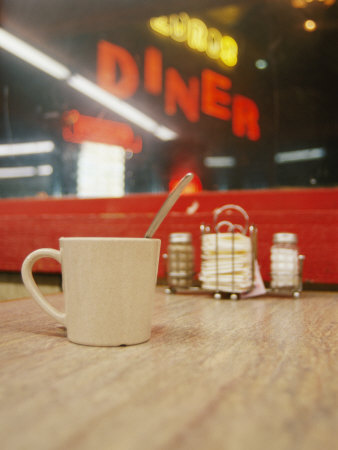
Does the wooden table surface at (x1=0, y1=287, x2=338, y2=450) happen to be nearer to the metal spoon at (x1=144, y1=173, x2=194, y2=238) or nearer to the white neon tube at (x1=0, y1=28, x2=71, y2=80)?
the metal spoon at (x1=144, y1=173, x2=194, y2=238)

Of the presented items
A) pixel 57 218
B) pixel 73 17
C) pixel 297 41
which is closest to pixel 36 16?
pixel 73 17

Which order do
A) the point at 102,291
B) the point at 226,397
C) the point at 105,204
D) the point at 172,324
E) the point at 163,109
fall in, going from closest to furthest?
the point at 226,397 → the point at 102,291 → the point at 172,324 → the point at 105,204 → the point at 163,109

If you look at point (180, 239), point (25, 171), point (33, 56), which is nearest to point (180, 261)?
point (180, 239)

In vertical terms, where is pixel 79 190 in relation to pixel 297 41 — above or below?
below

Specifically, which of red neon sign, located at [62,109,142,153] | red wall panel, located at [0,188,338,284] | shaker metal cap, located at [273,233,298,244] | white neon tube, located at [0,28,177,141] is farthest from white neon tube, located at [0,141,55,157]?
shaker metal cap, located at [273,233,298,244]

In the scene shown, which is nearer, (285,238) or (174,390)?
(174,390)

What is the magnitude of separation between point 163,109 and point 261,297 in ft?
7.60

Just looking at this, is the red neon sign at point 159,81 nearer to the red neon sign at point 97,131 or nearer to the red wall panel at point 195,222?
the red neon sign at point 97,131

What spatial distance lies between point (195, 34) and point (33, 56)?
48.3 inches

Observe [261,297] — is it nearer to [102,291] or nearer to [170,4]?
[102,291]

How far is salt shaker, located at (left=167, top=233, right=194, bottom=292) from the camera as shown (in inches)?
50.4

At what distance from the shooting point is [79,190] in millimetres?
2988

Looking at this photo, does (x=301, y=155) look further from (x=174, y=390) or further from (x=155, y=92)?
(x=174, y=390)

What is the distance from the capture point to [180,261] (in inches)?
51.3
